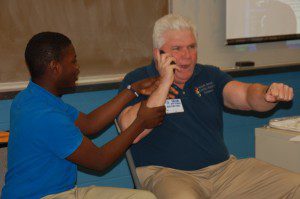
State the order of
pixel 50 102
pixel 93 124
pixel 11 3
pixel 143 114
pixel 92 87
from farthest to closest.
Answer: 1. pixel 92 87
2. pixel 11 3
3. pixel 93 124
4. pixel 143 114
5. pixel 50 102

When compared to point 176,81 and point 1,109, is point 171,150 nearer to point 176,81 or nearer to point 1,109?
point 176,81

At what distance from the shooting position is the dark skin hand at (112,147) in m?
1.80

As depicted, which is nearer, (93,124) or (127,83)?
(93,124)

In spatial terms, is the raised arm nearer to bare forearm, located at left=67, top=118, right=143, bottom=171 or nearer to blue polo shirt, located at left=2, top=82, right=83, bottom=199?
bare forearm, located at left=67, top=118, right=143, bottom=171

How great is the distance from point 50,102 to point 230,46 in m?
2.15

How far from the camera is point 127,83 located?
2.38 metres

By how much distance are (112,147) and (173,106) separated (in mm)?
558

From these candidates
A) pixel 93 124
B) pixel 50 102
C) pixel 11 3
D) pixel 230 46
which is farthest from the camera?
pixel 230 46

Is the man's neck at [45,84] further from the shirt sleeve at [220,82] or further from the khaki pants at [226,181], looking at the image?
the shirt sleeve at [220,82]

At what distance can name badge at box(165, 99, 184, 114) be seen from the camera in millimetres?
2324

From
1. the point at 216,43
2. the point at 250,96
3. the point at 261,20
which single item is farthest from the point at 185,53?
the point at 261,20

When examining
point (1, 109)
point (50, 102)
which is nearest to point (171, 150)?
point (50, 102)

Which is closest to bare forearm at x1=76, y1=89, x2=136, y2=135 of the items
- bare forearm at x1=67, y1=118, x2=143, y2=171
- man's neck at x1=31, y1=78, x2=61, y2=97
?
bare forearm at x1=67, y1=118, x2=143, y2=171

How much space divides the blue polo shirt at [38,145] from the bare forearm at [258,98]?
1011 millimetres
